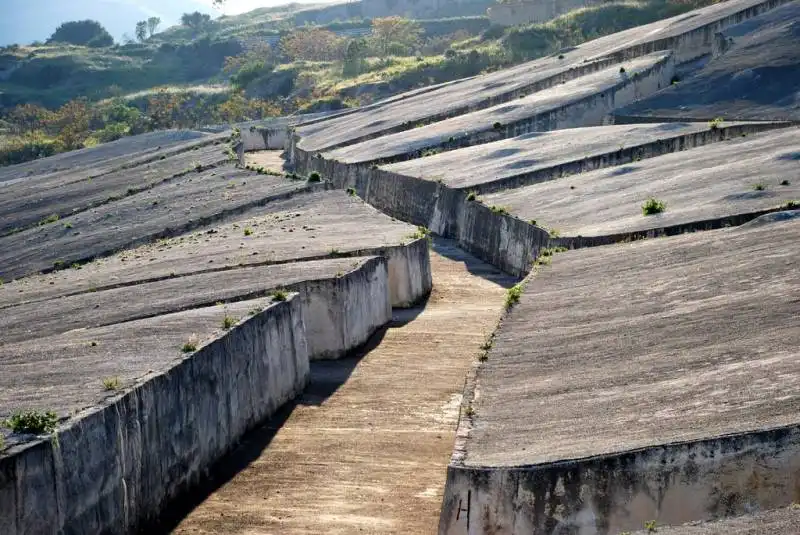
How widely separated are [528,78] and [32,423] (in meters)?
46.1

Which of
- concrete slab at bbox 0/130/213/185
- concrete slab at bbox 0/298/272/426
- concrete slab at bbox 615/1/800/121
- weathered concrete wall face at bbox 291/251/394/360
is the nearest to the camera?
concrete slab at bbox 0/298/272/426

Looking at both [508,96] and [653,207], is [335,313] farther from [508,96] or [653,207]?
[508,96]

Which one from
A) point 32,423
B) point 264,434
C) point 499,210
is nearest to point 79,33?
point 499,210

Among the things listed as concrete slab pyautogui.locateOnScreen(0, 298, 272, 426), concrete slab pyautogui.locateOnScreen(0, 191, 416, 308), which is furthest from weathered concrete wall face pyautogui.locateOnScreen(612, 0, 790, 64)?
concrete slab pyautogui.locateOnScreen(0, 298, 272, 426)

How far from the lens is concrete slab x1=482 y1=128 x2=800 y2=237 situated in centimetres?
2639

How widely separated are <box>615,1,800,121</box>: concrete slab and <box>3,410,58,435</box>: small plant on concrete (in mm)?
28805

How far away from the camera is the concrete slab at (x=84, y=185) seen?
154 ft

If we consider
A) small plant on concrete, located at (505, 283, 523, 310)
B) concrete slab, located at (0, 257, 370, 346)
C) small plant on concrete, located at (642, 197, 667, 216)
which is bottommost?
concrete slab, located at (0, 257, 370, 346)

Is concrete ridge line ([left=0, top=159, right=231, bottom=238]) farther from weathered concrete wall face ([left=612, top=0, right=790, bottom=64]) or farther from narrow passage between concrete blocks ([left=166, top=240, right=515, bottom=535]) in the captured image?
narrow passage between concrete blocks ([left=166, top=240, right=515, bottom=535])

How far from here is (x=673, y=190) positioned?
29891 mm

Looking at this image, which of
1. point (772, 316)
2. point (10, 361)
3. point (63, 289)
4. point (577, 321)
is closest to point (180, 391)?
point (10, 361)

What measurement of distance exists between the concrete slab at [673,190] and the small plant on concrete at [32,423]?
13302 millimetres

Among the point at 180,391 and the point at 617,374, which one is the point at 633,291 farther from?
the point at 180,391

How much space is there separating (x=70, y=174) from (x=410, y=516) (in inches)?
1761
